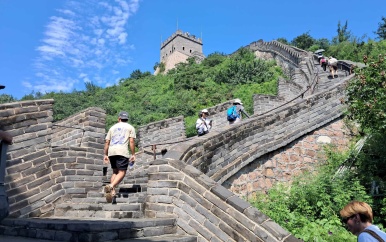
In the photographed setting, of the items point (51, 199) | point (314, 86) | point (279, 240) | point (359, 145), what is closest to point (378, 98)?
point (359, 145)

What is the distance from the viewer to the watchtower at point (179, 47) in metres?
70.2

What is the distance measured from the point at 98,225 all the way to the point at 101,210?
1.65 m

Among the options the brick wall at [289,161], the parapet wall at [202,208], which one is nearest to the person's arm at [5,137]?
the parapet wall at [202,208]

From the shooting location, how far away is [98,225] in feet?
13.1

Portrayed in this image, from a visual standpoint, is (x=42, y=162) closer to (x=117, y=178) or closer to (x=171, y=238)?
(x=117, y=178)

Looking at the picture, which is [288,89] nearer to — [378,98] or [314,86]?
[314,86]

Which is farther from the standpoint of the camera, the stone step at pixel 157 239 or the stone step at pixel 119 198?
the stone step at pixel 119 198

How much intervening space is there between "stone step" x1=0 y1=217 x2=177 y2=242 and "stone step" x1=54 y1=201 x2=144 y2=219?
0.69 meters

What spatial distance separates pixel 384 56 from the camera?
8.23m

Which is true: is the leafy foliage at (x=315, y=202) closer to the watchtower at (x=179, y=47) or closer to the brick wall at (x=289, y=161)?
the brick wall at (x=289, y=161)

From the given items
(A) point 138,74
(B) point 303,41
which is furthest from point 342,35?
(A) point 138,74

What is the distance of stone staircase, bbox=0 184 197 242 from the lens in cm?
400

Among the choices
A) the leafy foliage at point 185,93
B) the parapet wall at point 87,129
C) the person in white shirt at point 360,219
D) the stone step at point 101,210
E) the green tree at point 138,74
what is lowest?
the stone step at point 101,210

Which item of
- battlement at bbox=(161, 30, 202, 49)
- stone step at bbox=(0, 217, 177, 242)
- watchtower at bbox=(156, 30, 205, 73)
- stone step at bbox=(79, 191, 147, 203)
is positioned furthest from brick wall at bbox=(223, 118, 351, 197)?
battlement at bbox=(161, 30, 202, 49)
